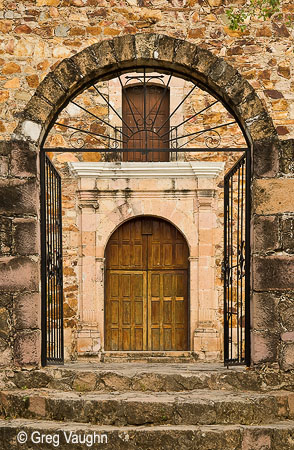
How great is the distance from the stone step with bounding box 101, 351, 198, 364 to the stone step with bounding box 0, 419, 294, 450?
5272mm

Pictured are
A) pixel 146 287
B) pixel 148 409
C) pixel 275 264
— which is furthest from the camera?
pixel 146 287

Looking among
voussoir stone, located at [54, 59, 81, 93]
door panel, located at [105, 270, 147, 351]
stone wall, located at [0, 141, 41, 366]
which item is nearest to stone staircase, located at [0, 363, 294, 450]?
stone wall, located at [0, 141, 41, 366]

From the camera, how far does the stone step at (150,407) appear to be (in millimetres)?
4520

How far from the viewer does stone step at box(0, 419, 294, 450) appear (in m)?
4.36

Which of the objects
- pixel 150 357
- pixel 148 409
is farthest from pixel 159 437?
pixel 150 357

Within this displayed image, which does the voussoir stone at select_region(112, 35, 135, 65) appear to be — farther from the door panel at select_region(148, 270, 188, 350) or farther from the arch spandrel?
the door panel at select_region(148, 270, 188, 350)

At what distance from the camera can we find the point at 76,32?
4879mm

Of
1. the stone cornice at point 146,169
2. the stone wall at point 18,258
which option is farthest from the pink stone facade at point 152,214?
the stone wall at point 18,258

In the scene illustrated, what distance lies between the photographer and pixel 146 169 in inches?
390

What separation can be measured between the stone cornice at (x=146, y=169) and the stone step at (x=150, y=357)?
3150 mm

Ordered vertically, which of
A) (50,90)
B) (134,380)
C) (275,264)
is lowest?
(134,380)

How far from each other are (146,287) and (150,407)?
18.7 feet

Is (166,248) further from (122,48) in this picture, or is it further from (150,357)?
(122,48)

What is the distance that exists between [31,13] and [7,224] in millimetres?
1864
